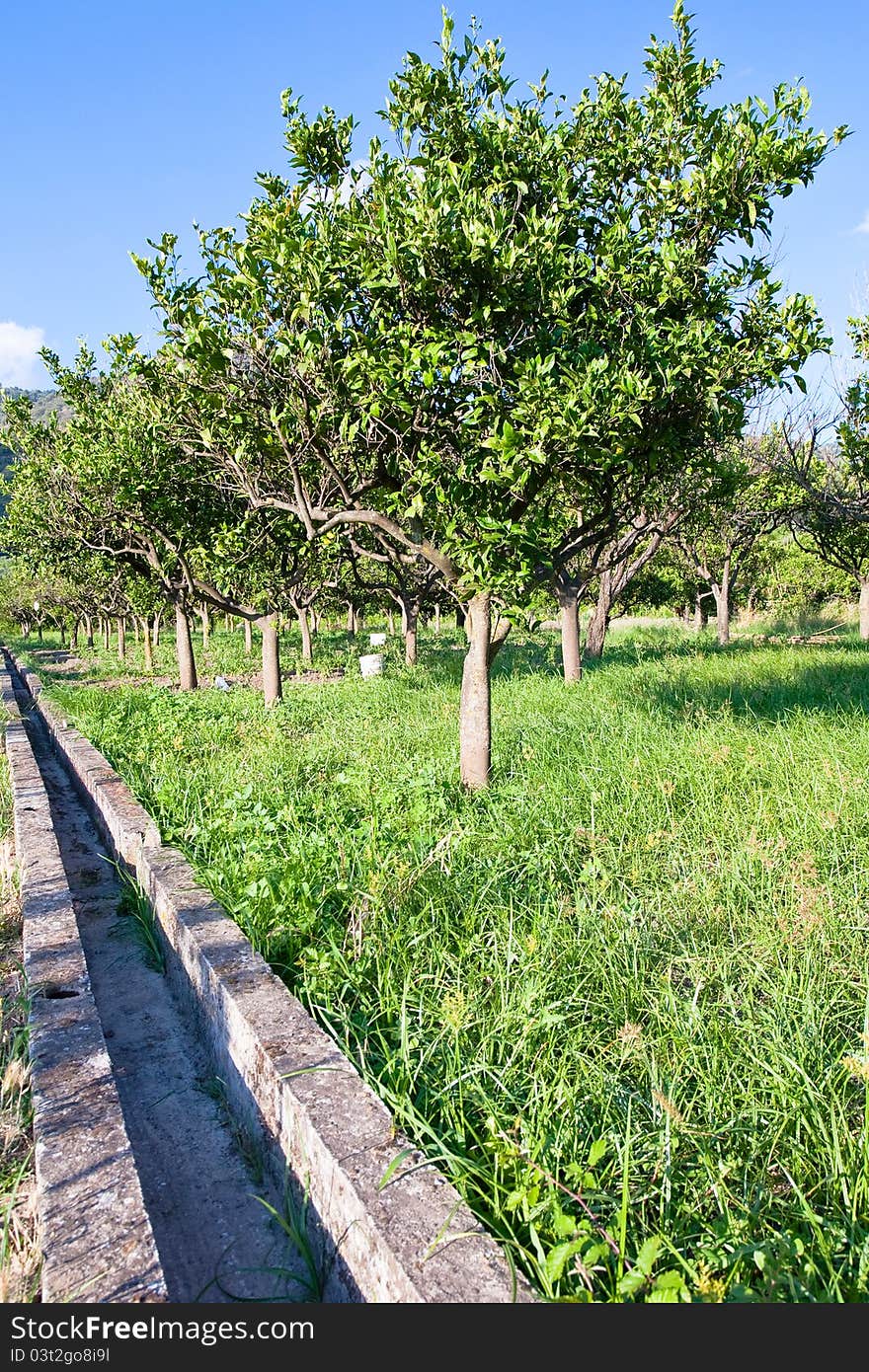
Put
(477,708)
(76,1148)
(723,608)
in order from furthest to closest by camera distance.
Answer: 1. (723,608)
2. (477,708)
3. (76,1148)

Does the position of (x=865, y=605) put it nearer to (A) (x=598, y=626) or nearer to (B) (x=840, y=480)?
(B) (x=840, y=480)

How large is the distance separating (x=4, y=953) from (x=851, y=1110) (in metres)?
4.03

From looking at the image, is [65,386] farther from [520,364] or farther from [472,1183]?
[472,1183]

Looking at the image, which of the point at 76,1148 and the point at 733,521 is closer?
the point at 76,1148

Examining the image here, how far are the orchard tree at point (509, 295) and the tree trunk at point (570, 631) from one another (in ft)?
23.6

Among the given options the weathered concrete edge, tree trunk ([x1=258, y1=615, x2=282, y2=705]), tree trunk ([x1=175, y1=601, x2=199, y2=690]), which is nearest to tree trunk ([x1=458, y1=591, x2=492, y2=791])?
the weathered concrete edge

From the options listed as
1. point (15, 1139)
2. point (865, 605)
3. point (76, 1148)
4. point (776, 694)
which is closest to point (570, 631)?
point (776, 694)

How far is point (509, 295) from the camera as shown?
18.2 ft

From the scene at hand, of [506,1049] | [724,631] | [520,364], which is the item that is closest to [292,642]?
[724,631]

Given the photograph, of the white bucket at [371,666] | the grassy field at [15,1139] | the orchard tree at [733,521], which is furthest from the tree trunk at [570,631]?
the grassy field at [15,1139]

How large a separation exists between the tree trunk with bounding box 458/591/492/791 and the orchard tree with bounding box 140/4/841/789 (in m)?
0.04

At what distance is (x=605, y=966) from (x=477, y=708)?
11.7ft

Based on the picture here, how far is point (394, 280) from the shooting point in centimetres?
532

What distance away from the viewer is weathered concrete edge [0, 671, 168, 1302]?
2.11 m
